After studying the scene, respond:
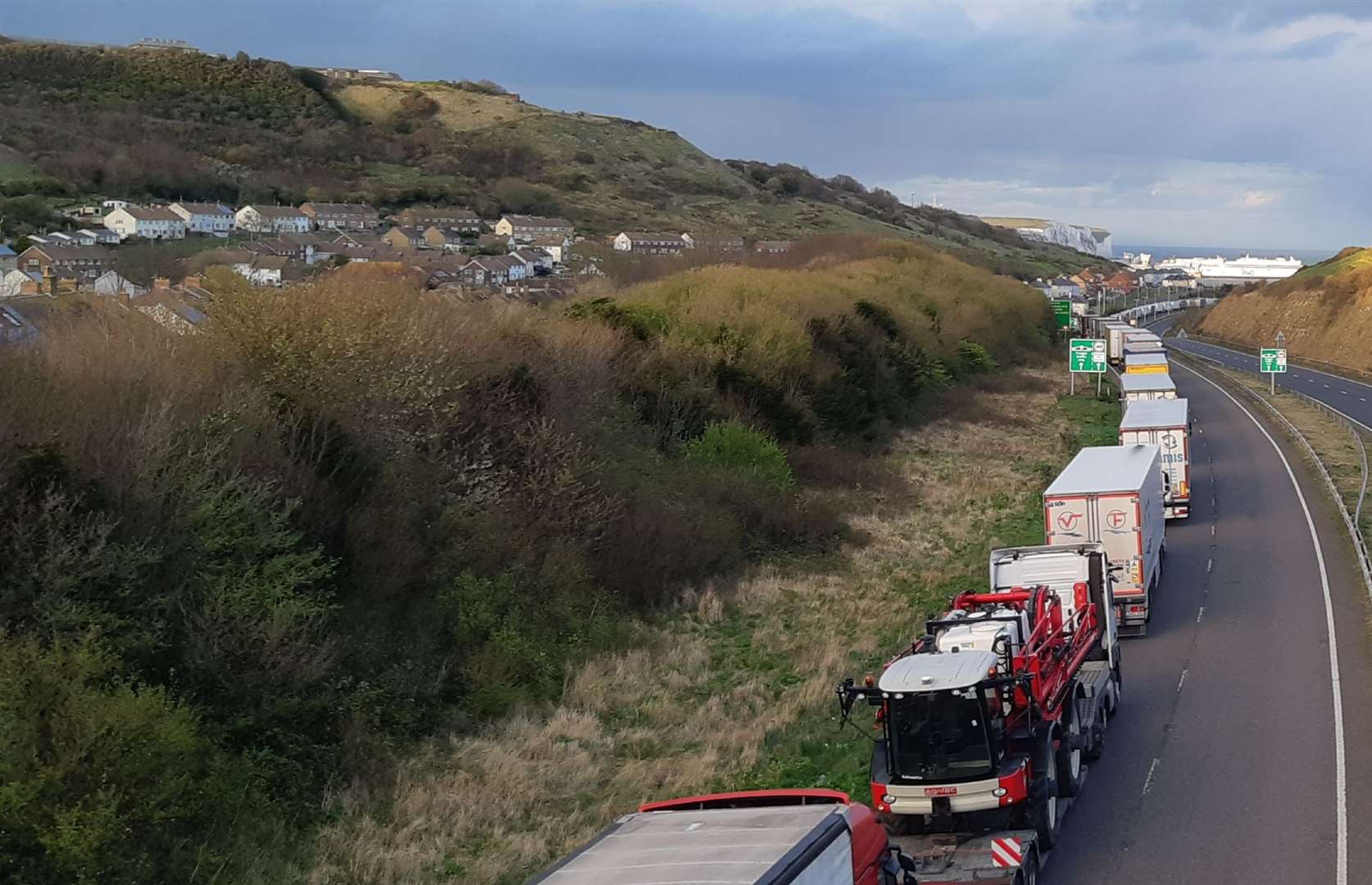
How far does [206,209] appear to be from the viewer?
331 feet

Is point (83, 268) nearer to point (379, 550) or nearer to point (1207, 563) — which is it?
point (379, 550)

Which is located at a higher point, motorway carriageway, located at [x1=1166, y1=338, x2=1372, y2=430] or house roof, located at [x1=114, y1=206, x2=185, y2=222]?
house roof, located at [x1=114, y1=206, x2=185, y2=222]

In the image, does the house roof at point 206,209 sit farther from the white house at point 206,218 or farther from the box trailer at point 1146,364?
the box trailer at point 1146,364

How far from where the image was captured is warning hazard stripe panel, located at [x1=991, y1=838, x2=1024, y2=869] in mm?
13062

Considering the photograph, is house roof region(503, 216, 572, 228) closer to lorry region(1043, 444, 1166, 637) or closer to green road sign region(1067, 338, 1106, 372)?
green road sign region(1067, 338, 1106, 372)

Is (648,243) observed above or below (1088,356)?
above

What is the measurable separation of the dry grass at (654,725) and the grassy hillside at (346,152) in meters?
82.1

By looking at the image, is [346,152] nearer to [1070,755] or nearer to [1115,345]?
[1115,345]

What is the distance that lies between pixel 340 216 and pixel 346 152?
1862 inches

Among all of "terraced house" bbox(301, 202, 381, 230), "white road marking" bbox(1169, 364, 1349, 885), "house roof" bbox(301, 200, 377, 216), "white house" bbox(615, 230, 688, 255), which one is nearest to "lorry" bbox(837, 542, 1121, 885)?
"white road marking" bbox(1169, 364, 1349, 885)

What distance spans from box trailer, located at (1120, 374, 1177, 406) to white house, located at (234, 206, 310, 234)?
67436 mm

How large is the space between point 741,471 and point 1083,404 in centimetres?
3957

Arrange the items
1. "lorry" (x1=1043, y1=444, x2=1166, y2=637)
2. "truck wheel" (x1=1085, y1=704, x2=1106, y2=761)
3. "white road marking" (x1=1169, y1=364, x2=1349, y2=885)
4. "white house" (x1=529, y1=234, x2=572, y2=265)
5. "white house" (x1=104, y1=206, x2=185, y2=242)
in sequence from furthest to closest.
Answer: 1. "white house" (x1=529, y1=234, x2=572, y2=265)
2. "white house" (x1=104, y1=206, x2=185, y2=242)
3. "lorry" (x1=1043, y1=444, x2=1166, y2=637)
4. "truck wheel" (x1=1085, y1=704, x2=1106, y2=761)
5. "white road marking" (x1=1169, y1=364, x2=1349, y2=885)

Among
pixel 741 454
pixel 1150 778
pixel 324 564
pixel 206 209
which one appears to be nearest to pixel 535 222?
pixel 206 209
